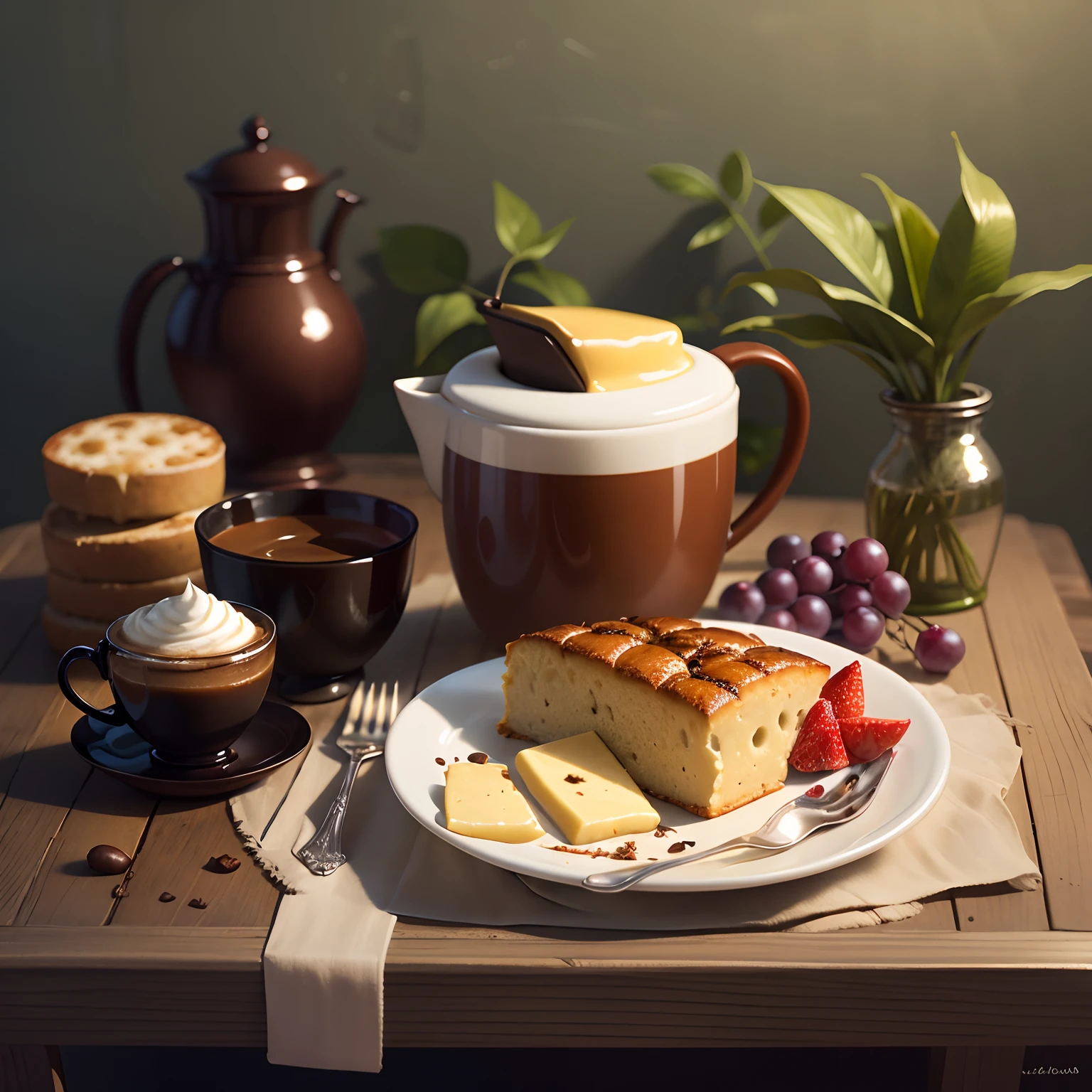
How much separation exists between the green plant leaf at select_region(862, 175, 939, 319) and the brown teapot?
683mm

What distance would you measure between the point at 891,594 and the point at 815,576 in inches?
3.1

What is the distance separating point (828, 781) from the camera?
89 centimetres

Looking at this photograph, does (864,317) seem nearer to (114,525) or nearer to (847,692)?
(847,692)

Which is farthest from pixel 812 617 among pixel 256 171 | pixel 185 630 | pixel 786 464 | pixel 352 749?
pixel 256 171

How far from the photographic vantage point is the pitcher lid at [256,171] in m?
1.39

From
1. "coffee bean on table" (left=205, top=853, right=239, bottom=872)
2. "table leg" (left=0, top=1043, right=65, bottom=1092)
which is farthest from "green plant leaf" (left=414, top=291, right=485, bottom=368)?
"table leg" (left=0, top=1043, right=65, bottom=1092)

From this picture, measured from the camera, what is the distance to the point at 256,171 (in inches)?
55.1

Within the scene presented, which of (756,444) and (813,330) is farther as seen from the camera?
(756,444)

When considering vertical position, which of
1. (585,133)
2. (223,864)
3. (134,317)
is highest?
(585,133)

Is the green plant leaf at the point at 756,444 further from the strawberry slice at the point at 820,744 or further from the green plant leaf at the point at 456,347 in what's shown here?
the strawberry slice at the point at 820,744

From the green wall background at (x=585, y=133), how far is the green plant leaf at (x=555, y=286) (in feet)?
0.33

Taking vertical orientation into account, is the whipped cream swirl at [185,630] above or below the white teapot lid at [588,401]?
below

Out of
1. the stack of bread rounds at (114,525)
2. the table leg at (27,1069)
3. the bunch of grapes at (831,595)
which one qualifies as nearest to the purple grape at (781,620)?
the bunch of grapes at (831,595)

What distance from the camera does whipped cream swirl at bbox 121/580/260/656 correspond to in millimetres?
861
